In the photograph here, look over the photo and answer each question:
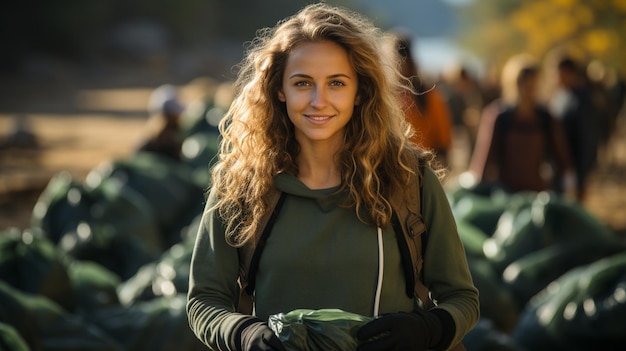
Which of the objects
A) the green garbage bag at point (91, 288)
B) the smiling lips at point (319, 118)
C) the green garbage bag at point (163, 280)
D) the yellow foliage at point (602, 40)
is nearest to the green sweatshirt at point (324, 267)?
the smiling lips at point (319, 118)

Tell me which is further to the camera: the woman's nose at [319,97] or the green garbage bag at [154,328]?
the green garbage bag at [154,328]

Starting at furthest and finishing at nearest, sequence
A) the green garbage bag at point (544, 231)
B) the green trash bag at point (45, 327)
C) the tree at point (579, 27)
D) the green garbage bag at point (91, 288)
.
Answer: the tree at point (579, 27) < the green garbage bag at point (544, 231) < the green garbage bag at point (91, 288) < the green trash bag at point (45, 327)

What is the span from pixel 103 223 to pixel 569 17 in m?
16.4

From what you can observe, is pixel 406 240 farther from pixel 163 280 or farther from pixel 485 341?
pixel 163 280

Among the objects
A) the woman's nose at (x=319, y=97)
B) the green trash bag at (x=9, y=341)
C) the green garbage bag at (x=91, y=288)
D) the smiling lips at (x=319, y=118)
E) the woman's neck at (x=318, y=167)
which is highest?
the woman's nose at (x=319, y=97)

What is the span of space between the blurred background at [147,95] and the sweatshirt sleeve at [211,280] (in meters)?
0.81

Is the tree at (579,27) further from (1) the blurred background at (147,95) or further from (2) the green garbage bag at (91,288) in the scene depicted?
(2) the green garbage bag at (91,288)

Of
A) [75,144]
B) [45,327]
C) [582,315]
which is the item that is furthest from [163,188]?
[75,144]

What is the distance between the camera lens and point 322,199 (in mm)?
2135

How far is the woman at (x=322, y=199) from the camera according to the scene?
2.10 metres

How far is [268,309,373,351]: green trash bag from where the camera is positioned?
2.00 metres

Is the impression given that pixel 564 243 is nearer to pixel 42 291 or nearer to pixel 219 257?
pixel 42 291

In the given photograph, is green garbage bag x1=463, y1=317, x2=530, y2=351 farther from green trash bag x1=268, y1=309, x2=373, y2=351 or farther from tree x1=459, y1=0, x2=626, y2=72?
tree x1=459, y1=0, x2=626, y2=72

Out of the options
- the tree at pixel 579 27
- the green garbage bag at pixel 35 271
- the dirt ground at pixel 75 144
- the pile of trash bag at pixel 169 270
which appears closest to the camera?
the pile of trash bag at pixel 169 270
